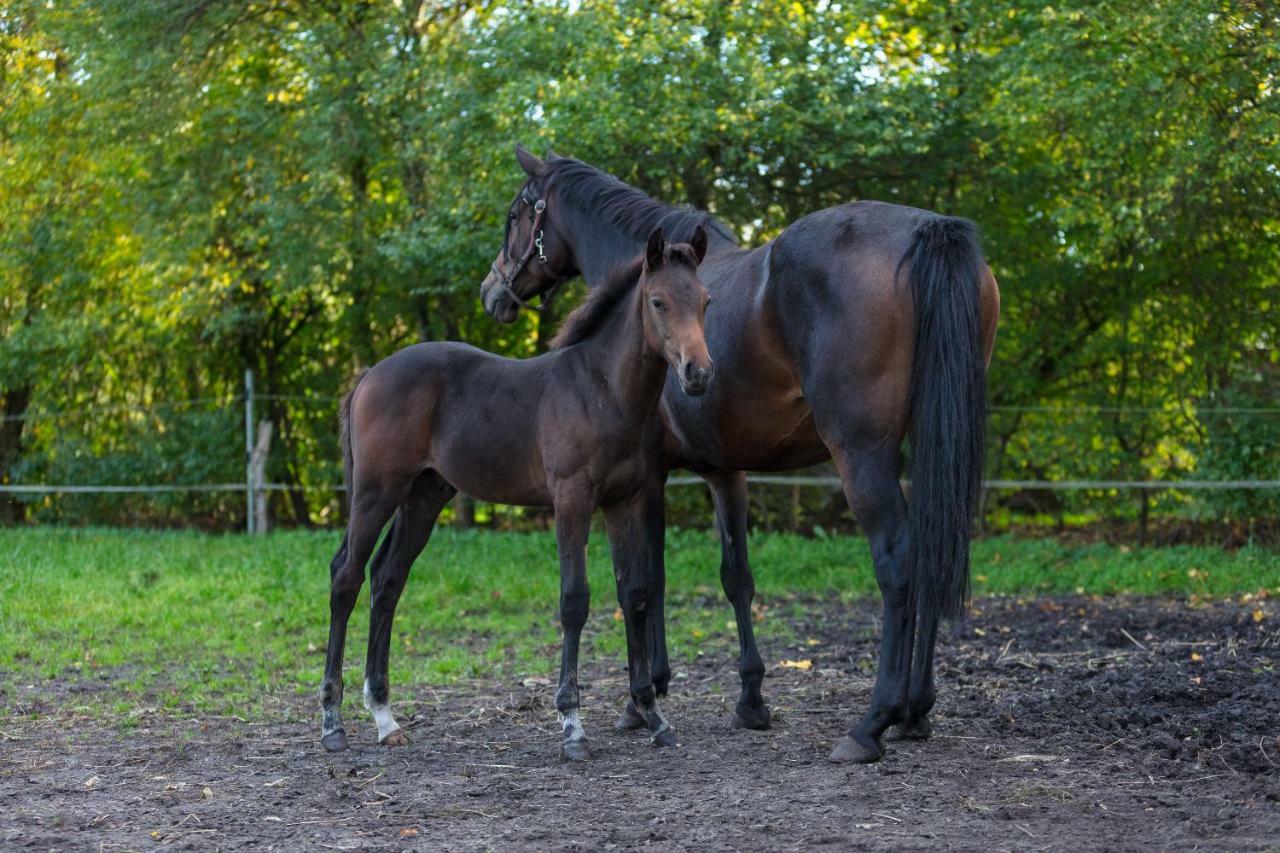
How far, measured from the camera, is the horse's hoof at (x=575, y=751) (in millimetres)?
4805

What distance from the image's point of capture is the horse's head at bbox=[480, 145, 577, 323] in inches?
254

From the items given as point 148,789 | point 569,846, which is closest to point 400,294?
point 148,789

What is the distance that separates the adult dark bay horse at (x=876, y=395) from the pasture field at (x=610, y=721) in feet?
1.76

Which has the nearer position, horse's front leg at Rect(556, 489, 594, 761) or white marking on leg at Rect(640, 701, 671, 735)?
horse's front leg at Rect(556, 489, 594, 761)

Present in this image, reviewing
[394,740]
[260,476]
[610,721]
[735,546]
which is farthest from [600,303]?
[260,476]

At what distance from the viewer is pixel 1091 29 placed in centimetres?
995

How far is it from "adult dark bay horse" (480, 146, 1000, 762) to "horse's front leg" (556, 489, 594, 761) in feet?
1.82

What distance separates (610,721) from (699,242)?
7.21 ft

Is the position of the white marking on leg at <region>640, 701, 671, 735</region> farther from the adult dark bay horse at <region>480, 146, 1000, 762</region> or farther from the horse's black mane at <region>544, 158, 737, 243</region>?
the horse's black mane at <region>544, 158, 737, 243</region>

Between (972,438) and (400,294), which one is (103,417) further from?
(972,438)

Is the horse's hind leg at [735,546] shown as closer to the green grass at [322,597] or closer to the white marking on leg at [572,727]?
the white marking on leg at [572,727]

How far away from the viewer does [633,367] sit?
16.1ft

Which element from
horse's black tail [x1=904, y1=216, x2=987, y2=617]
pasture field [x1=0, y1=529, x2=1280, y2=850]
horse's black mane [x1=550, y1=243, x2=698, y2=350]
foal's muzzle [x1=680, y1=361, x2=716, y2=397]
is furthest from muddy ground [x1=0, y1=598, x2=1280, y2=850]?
horse's black mane [x1=550, y1=243, x2=698, y2=350]

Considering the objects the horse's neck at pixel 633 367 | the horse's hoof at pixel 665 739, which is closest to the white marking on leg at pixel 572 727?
the horse's hoof at pixel 665 739
